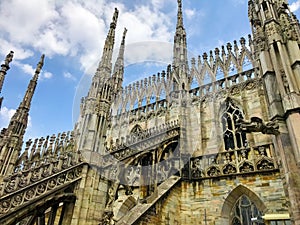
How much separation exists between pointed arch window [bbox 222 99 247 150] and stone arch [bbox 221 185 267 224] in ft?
9.26

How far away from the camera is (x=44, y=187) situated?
23.4 ft

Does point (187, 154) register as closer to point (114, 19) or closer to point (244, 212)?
point (244, 212)

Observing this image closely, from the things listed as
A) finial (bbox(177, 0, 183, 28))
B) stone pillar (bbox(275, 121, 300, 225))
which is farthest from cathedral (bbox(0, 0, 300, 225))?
finial (bbox(177, 0, 183, 28))

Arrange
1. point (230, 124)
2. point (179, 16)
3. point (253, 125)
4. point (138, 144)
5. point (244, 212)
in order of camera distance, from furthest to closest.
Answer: point (179, 16) → point (230, 124) → point (138, 144) → point (244, 212) → point (253, 125)

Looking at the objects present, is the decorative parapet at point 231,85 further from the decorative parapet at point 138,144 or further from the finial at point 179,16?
the finial at point 179,16

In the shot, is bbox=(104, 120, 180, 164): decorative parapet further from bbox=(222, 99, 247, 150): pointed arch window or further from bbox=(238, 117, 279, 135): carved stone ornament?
bbox=(238, 117, 279, 135): carved stone ornament

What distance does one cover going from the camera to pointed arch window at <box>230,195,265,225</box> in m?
9.68

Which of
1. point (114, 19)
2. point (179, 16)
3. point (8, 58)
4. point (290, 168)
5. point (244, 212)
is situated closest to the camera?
point (290, 168)

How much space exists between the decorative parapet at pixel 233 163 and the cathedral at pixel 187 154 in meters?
0.04

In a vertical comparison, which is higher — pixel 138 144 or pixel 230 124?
pixel 230 124

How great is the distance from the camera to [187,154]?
40.2 feet

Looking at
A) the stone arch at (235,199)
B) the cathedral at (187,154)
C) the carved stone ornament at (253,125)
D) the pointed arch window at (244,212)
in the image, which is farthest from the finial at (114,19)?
the pointed arch window at (244,212)

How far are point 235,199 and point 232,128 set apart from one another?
4.46 meters

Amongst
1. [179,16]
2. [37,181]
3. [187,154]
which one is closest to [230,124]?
[187,154]
